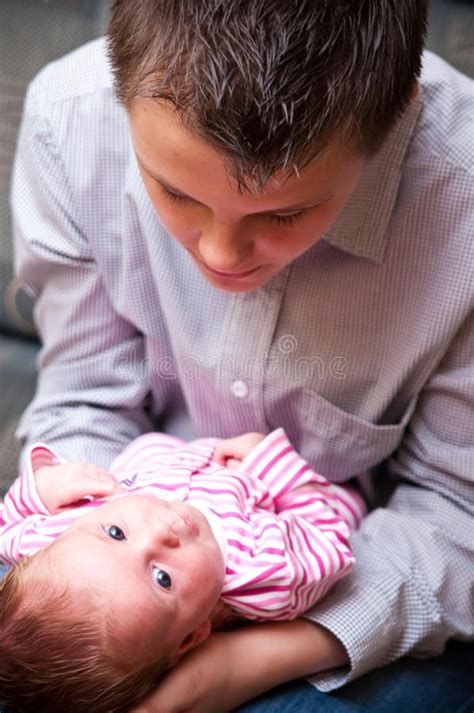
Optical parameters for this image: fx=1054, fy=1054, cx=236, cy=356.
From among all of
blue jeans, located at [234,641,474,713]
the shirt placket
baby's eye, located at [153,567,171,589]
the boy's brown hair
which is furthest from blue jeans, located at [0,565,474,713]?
the boy's brown hair

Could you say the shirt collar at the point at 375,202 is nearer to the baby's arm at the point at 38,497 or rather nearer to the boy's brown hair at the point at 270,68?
the boy's brown hair at the point at 270,68

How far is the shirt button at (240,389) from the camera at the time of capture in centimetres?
124

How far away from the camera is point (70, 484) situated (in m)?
1.09

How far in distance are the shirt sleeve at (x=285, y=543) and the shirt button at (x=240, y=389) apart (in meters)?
0.08

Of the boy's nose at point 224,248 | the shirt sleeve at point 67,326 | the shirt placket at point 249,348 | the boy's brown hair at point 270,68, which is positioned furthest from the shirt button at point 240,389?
the boy's brown hair at point 270,68

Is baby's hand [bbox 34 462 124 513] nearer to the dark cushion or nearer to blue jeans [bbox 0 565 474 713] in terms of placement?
blue jeans [bbox 0 565 474 713]

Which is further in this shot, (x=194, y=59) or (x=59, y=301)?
(x=59, y=301)

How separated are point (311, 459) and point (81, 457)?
0.28 metres

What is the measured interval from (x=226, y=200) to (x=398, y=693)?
618 millimetres

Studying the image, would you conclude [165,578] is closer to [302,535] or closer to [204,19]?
[302,535]

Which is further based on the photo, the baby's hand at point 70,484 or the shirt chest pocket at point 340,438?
the shirt chest pocket at point 340,438

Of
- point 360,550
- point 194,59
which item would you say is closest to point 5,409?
point 360,550

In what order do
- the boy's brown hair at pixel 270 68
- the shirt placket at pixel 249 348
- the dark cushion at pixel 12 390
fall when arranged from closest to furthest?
the boy's brown hair at pixel 270 68 → the shirt placket at pixel 249 348 → the dark cushion at pixel 12 390

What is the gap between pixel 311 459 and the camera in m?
1.29
